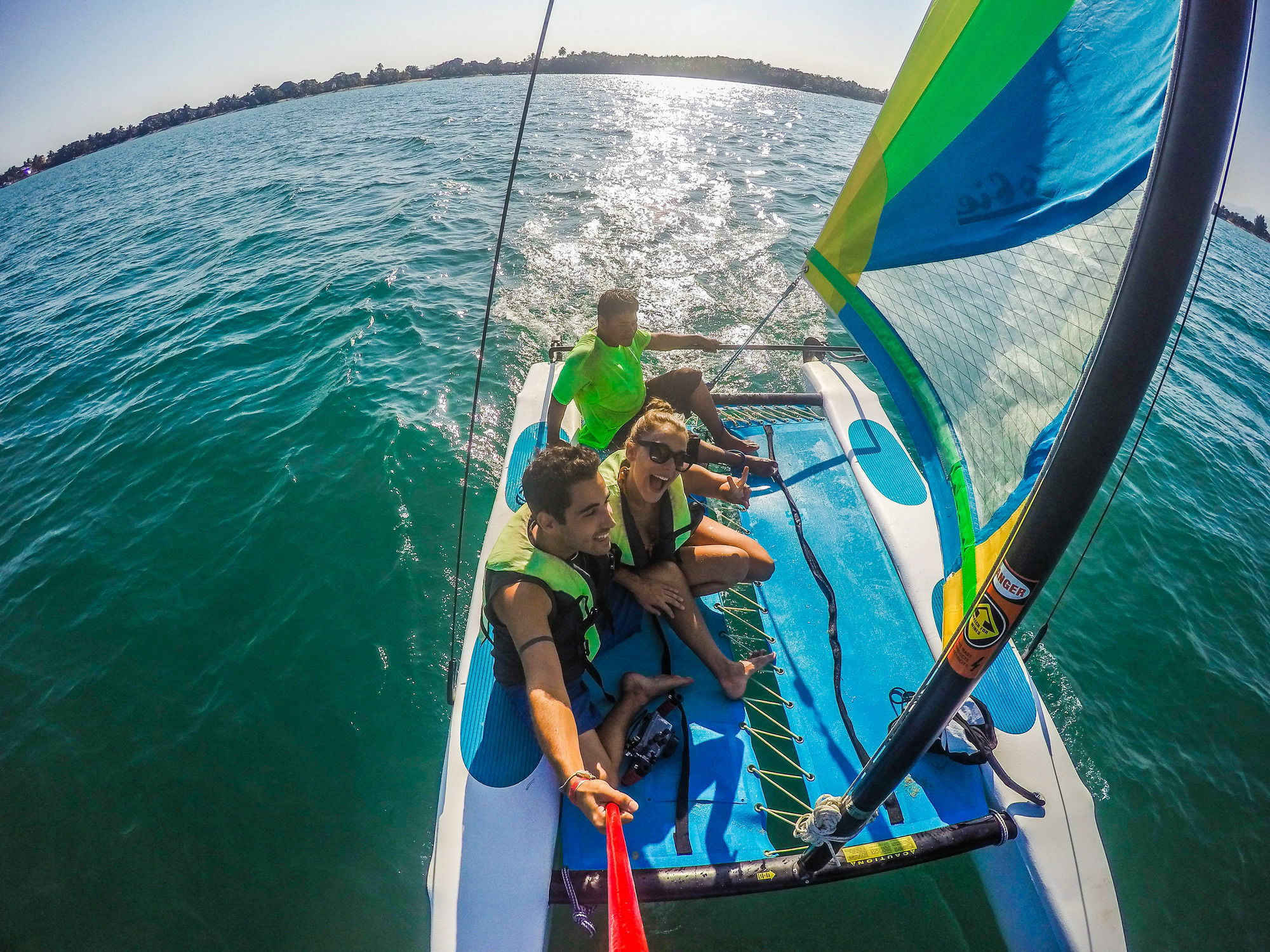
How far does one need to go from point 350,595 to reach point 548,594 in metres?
2.84

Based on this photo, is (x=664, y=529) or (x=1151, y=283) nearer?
(x=1151, y=283)

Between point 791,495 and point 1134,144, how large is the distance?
2.97 metres

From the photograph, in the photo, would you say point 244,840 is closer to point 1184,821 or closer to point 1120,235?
point 1120,235

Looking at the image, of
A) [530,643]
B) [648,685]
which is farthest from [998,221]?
[648,685]

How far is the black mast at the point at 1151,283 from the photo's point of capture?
86 centimetres

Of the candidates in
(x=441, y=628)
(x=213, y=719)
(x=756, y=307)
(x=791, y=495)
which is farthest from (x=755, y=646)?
(x=756, y=307)

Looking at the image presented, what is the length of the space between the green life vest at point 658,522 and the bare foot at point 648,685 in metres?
0.60

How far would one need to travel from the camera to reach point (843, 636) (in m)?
3.48

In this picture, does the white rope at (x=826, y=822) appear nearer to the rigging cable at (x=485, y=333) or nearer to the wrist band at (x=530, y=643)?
the wrist band at (x=530, y=643)

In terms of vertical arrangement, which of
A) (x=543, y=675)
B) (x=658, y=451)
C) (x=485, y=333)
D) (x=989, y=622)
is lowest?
(x=543, y=675)

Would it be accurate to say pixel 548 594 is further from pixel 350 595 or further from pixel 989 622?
pixel 350 595

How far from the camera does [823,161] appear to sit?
1814cm

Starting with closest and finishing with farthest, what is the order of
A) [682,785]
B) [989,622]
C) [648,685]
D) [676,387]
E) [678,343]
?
[989,622] < [682,785] < [648,685] < [676,387] < [678,343]

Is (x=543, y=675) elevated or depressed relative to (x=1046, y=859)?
elevated
